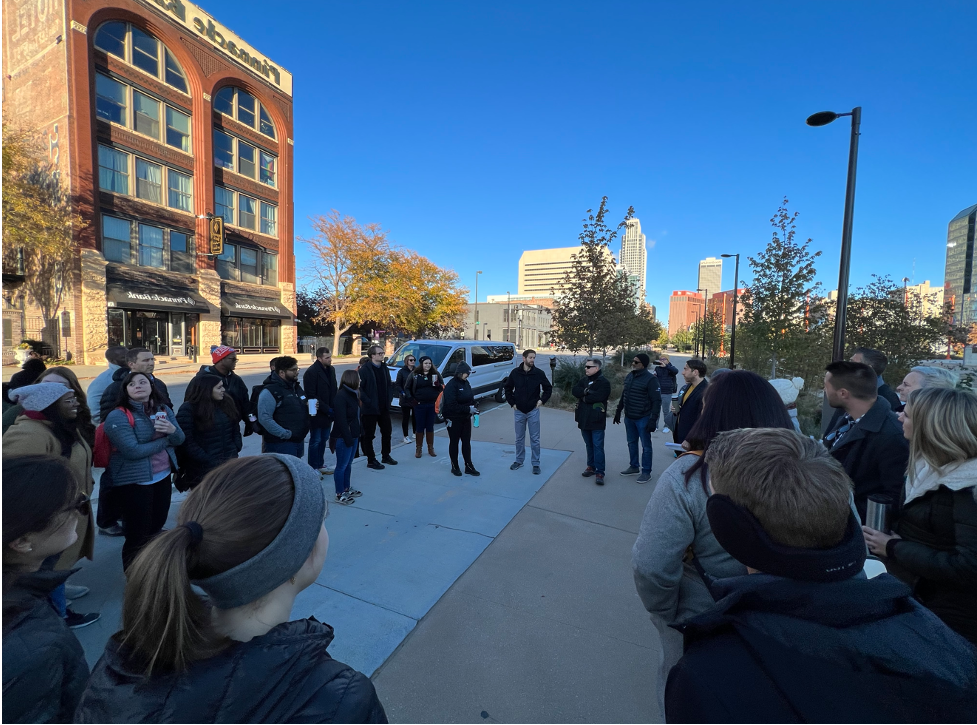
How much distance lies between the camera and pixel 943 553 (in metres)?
2.10

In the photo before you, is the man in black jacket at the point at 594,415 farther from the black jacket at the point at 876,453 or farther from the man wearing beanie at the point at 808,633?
the man wearing beanie at the point at 808,633

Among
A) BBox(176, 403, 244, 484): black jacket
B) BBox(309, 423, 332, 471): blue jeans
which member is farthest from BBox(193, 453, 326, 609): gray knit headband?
BBox(309, 423, 332, 471): blue jeans

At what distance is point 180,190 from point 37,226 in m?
7.58

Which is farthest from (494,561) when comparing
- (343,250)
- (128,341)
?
(343,250)

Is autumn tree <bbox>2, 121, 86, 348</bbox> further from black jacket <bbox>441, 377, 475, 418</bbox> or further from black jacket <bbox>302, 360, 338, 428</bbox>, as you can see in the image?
black jacket <bbox>441, 377, 475, 418</bbox>

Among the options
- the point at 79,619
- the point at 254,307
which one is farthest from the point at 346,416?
the point at 254,307

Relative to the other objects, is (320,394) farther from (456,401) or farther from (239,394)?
(456,401)

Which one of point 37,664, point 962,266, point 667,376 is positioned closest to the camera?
point 37,664

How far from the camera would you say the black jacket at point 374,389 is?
6836 mm

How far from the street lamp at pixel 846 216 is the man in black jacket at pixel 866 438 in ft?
15.0

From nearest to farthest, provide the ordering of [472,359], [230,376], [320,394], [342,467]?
[230,376] < [342,467] < [320,394] < [472,359]

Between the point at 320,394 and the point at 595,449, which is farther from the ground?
the point at 320,394

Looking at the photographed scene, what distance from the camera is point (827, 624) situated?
3.78 feet

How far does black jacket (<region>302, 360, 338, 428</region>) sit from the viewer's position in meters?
5.96
